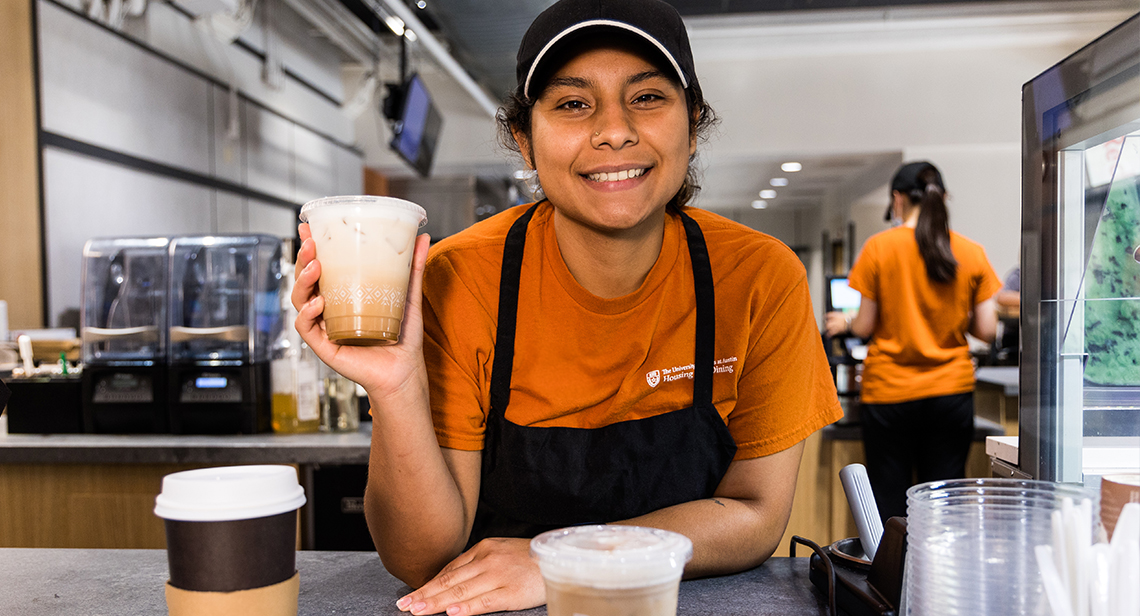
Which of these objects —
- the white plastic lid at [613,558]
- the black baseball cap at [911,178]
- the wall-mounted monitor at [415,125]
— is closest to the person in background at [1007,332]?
the black baseball cap at [911,178]

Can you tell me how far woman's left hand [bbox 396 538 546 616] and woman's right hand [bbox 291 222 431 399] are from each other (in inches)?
10.0

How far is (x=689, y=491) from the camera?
131 centimetres

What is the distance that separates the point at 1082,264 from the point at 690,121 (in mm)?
629

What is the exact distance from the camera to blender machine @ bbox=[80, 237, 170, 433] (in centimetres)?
254

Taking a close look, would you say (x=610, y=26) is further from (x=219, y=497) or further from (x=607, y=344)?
(x=219, y=497)

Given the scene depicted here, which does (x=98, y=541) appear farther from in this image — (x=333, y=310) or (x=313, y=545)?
(x=333, y=310)

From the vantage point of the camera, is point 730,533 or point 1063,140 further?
point 730,533

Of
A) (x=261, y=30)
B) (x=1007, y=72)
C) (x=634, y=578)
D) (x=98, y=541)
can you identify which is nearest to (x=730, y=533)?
(x=634, y=578)

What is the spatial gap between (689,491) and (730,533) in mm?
187

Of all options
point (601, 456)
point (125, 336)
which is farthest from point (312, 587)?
point (125, 336)

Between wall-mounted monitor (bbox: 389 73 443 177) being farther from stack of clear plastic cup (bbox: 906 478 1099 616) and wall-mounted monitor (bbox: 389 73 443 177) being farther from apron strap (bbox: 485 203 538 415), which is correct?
stack of clear plastic cup (bbox: 906 478 1099 616)

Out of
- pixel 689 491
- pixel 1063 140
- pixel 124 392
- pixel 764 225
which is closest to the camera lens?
pixel 1063 140

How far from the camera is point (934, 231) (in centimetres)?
326

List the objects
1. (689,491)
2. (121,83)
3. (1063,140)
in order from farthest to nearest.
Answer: (121,83) < (689,491) < (1063,140)
